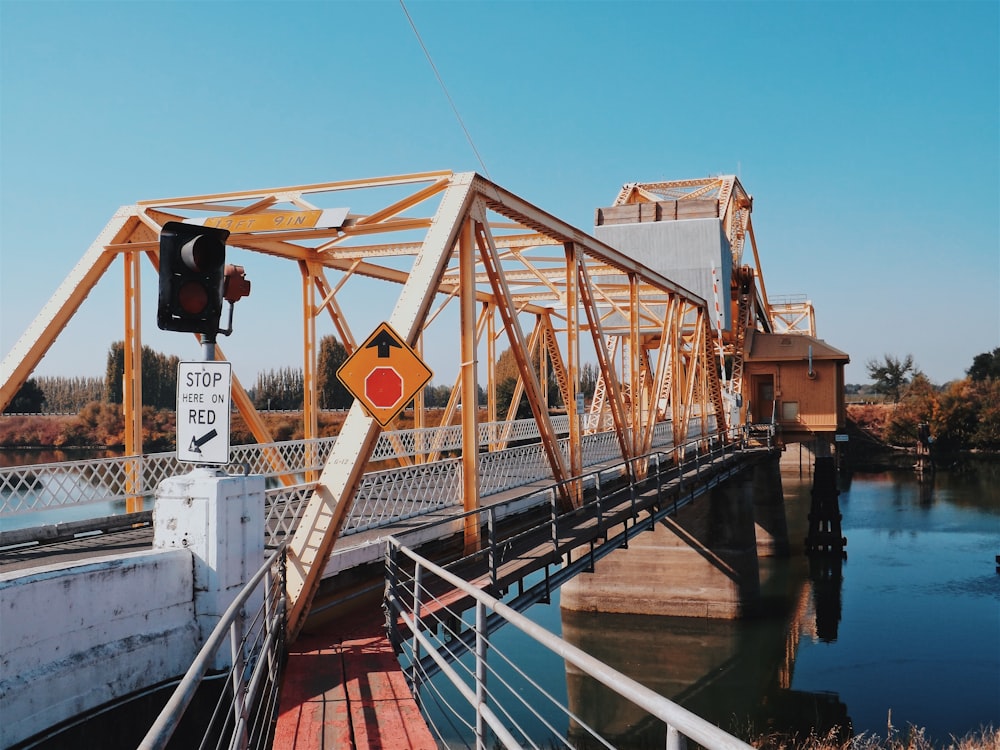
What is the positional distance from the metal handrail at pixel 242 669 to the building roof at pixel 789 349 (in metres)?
32.2

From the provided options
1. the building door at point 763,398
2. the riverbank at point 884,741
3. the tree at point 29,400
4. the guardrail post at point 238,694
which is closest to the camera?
the guardrail post at point 238,694

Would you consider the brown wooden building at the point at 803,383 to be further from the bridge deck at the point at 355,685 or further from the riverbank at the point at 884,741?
the bridge deck at the point at 355,685

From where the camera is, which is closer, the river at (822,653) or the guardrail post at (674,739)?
the guardrail post at (674,739)

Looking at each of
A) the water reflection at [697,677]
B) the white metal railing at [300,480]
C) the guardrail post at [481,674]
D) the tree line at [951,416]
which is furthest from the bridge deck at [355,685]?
the tree line at [951,416]

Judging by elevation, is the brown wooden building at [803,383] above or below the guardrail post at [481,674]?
above

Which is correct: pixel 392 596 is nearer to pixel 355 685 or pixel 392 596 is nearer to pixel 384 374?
pixel 355 685

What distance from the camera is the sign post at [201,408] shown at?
6.45 m

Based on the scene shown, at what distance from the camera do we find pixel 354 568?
8.98m

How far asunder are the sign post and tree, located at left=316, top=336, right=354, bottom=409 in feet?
181

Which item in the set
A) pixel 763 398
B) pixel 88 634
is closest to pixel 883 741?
pixel 88 634

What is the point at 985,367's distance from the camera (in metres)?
91.5

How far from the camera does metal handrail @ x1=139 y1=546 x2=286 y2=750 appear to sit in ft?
8.10

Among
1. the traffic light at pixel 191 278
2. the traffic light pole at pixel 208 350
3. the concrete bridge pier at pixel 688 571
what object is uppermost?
the traffic light at pixel 191 278

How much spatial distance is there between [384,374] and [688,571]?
73.0ft
